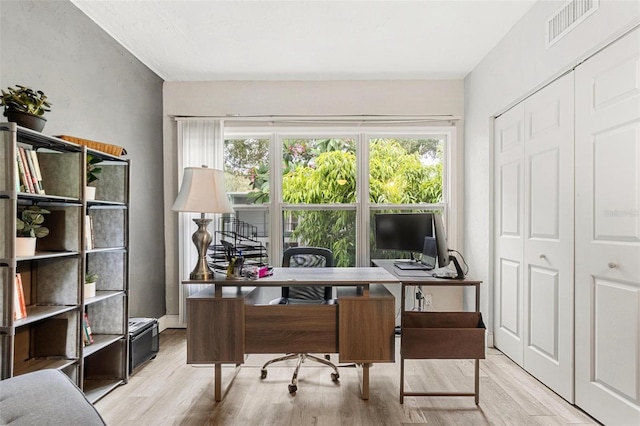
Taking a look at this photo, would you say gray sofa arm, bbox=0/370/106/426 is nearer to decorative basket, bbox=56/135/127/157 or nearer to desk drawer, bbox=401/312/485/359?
decorative basket, bbox=56/135/127/157

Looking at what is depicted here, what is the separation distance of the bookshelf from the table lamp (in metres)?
0.54

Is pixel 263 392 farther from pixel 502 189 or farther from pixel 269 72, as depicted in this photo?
pixel 269 72

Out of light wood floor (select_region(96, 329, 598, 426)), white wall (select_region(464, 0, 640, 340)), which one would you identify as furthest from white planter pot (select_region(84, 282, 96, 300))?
white wall (select_region(464, 0, 640, 340))

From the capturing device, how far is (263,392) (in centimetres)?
258

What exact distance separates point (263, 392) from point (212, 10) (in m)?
2.66

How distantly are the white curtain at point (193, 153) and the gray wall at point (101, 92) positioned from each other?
216 millimetres

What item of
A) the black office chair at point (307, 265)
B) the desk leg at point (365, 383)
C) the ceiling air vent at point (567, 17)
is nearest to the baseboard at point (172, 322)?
the black office chair at point (307, 265)

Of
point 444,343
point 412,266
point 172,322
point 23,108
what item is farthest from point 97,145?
point 412,266

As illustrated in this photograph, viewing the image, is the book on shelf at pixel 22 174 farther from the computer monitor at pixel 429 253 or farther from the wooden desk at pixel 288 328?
the computer monitor at pixel 429 253

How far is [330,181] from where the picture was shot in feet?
13.9

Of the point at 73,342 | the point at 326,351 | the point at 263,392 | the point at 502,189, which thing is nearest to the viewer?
the point at 73,342

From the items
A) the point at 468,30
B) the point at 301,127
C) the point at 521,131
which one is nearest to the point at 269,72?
the point at 301,127

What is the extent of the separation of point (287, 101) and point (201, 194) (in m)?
1.98

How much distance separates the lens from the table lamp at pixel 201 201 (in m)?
2.45
